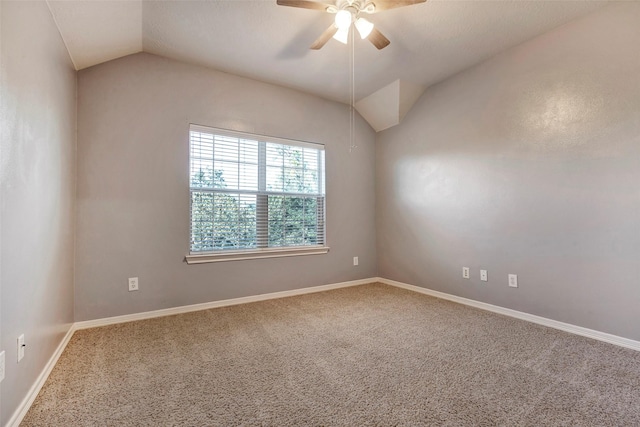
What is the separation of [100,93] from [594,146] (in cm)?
422

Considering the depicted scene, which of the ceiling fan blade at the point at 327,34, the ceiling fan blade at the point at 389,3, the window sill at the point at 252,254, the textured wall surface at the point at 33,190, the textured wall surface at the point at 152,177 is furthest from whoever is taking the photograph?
the window sill at the point at 252,254

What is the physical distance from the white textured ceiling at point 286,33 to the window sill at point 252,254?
1990 millimetres

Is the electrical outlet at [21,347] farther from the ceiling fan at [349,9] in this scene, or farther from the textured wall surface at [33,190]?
the ceiling fan at [349,9]

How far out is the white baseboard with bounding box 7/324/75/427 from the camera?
133 centimetres

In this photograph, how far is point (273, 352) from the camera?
2.04 m

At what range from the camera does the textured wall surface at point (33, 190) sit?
1.29 m

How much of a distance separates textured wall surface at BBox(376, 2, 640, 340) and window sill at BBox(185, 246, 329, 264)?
136cm

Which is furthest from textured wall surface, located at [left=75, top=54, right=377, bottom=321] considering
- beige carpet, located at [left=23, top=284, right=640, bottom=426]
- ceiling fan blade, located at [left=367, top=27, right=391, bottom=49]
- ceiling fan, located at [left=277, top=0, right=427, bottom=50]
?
ceiling fan blade, located at [left=367, top=27, right=391, bottom=49]

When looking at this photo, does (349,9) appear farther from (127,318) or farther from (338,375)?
(127,318)

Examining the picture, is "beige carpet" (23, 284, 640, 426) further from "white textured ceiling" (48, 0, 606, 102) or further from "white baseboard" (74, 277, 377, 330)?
"white textured ceiling" (48, 0, 606, 102)

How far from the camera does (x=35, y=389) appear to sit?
1.56m

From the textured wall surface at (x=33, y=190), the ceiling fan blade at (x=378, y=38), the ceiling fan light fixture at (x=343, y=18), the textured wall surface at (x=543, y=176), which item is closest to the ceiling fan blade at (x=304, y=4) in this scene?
the ceiling fan light fixture at (x=343, y=18)

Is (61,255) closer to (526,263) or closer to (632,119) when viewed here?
(526,263)

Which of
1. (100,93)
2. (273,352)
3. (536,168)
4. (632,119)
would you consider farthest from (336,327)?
(100,93)
